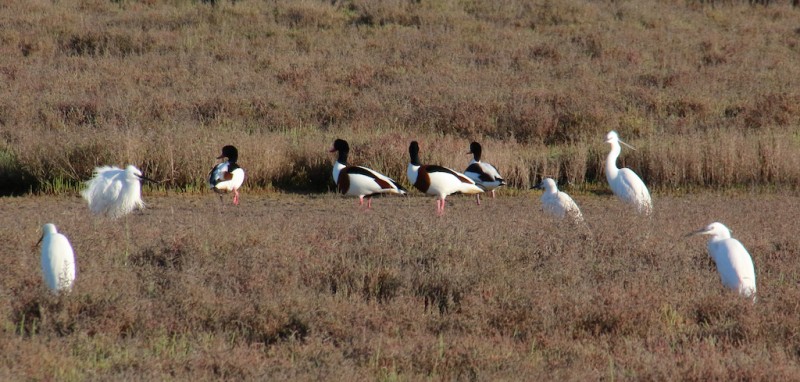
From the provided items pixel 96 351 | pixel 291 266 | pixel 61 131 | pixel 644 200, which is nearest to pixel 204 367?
pixel 96 351

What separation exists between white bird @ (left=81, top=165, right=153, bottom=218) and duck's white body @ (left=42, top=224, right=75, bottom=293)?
138 inches

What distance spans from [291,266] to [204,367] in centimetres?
208

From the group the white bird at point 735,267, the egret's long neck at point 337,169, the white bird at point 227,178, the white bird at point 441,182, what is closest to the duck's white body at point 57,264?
the white bird at point 735,267

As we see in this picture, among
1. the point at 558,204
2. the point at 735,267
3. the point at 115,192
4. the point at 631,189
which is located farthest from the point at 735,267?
the point at 115,192

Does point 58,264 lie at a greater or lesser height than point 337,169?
greater

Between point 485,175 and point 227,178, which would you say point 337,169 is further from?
point 485,175

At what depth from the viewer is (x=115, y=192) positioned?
396 inches

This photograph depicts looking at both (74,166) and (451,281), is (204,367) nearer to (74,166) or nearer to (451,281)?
(451,281)

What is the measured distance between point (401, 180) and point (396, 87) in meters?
4.95

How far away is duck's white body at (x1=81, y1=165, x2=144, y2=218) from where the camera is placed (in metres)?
10.0

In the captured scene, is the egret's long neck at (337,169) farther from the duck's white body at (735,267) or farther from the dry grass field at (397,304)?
the duck's white body at (735,267)

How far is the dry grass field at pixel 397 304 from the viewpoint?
18.5 ft

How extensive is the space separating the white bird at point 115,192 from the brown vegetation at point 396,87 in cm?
271

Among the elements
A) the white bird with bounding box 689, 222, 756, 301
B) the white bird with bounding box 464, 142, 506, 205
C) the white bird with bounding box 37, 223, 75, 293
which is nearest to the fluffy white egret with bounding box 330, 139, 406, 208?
the white bird with bounding box 464, 142, 506, 205
